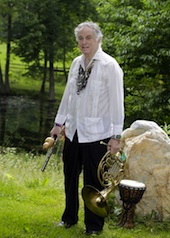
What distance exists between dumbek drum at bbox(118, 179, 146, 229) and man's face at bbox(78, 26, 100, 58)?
55.0 inches

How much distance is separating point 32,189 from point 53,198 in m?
0.44

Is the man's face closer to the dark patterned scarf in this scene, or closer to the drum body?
the dark patterned scarf

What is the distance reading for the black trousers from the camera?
165 inches

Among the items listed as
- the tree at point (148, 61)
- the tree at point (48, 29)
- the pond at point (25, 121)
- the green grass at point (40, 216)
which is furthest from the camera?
the tree at point (48, 29)

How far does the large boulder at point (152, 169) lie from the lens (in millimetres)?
5078

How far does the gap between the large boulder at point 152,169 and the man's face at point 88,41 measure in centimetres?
142

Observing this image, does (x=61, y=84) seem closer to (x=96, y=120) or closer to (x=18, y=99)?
(x=18, y=99)

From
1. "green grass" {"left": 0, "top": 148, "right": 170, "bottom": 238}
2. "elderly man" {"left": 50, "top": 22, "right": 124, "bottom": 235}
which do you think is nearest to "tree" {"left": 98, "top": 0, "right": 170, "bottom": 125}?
"green grass" {"left": 0, "top": 148, "right": 170, "bottom": 238}

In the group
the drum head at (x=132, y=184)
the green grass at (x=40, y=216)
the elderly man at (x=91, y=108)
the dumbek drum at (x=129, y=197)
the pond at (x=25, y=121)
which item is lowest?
the pond at (x=25, y=121)

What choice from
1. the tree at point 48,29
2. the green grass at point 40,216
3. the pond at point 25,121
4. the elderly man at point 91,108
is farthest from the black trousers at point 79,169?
the tree at point 48,29

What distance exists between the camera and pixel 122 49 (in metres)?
13.0

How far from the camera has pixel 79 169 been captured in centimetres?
440

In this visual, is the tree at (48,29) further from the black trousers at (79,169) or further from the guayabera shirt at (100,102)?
the guayabera shirt at (100,102)

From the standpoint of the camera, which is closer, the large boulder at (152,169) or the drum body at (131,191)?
the drum body at (131,191)
